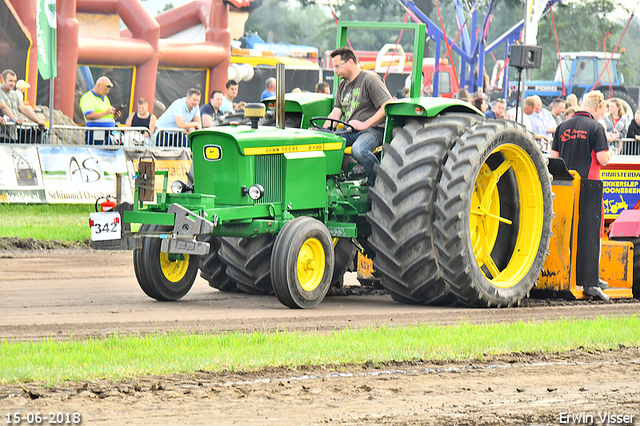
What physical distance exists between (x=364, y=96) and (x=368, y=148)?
1.67ft

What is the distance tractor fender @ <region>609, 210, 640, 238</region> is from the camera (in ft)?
30.5

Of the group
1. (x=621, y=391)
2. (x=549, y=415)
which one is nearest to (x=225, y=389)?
(x=549, y=415)

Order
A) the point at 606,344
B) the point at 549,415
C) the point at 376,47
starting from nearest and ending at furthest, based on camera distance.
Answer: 1. the point at 549,415
2. the point at 606,344
3. the point at 376,47

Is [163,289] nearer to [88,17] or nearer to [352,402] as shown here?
[352,402]

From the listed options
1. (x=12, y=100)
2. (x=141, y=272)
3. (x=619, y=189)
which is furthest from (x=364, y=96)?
(x=12, y=100)

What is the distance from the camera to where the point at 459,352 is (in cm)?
602

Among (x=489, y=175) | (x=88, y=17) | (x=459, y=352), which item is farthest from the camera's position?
(x=88, y=17)

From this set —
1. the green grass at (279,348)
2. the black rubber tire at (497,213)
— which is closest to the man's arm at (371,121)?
the black rubber tire at (497,213)

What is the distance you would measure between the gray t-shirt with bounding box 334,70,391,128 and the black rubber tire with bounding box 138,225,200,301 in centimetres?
186

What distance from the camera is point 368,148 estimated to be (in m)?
8.23

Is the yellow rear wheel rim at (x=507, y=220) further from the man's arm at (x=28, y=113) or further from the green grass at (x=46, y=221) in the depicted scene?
the man's arm at (x=28, y=113)

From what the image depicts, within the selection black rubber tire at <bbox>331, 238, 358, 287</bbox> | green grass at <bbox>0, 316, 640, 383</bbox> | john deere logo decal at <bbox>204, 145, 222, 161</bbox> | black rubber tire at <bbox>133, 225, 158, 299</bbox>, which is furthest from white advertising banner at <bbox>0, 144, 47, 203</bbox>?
green grass at <bbox>0, 316, 640, 383</bbox>

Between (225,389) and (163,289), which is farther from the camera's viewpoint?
(163,289)

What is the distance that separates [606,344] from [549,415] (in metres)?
2.00
